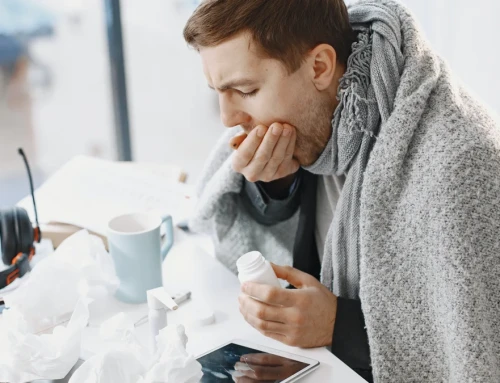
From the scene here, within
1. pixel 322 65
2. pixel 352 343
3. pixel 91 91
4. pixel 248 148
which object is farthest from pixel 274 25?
pixel 91 91

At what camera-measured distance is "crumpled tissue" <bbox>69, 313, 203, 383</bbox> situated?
0.68m

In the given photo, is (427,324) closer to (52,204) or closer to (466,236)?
(466,236)

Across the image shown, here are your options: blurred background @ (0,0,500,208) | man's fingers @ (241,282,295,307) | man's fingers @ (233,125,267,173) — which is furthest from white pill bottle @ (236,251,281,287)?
blurred background @ (0,0,500,208)

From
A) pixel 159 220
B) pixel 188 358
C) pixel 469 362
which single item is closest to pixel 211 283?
pixel 159 220

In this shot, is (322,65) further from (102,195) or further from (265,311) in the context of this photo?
(102,195)

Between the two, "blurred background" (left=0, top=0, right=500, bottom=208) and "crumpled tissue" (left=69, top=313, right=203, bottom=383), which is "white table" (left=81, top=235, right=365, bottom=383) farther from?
"blurred background" (left=0, top=0, right=500, bottom=208)

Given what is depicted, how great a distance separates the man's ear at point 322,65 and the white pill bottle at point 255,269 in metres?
0.31

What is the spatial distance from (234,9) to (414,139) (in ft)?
1.10

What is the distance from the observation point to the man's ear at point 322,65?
0.94 meters

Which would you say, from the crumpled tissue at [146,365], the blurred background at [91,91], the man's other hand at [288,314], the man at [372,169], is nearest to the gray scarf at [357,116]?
the man at [372,169]

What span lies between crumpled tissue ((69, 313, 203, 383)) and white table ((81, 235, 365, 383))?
0.39 feet

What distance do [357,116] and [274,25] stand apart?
0.19 meters

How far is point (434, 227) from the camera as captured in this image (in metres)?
0.80

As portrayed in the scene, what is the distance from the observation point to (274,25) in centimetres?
92
